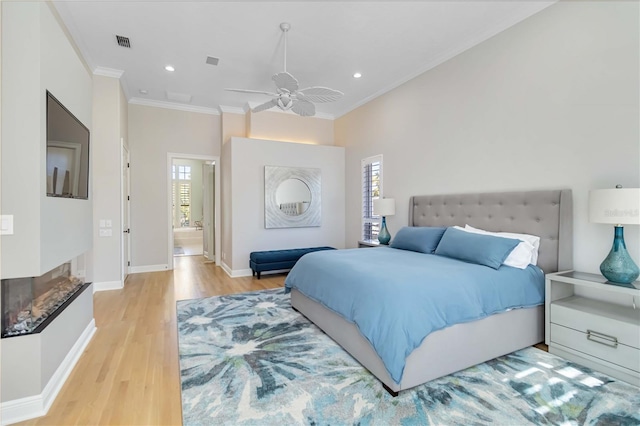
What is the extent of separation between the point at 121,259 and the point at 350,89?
→ 4.67 metres

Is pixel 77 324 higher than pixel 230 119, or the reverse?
pixel 230 119

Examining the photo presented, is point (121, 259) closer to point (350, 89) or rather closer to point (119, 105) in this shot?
point (119, 105)

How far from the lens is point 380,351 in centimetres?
198

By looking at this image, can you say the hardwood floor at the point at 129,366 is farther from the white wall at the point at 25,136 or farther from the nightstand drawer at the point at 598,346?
the nightstand drawer at the point at 598,346

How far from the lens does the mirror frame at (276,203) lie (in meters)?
5.68

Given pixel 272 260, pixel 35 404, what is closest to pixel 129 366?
pixel 35 404

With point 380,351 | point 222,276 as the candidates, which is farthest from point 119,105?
point 380,351

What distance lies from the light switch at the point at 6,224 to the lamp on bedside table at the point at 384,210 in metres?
4.15

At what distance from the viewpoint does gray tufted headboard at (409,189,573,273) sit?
2799 millimetres

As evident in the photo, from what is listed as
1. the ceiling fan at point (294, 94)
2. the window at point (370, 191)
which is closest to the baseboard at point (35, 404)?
the ceiling fan at point (294, 94)

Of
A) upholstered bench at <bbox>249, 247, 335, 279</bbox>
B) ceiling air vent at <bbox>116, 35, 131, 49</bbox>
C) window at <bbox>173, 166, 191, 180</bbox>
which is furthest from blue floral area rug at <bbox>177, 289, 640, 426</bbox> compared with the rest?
window at <bbox>173, 166, 191, 180</bbox>

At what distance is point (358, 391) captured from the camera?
2.06 meters

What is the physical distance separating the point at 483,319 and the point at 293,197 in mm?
4177

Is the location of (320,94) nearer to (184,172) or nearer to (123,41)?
(123,41)
